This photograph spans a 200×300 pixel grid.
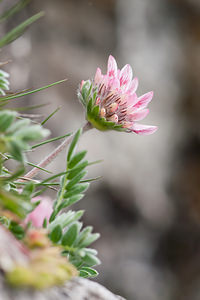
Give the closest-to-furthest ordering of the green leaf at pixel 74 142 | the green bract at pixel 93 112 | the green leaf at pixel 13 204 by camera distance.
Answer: the green leaf at pixel 13 204
the green leaf at pixel 74 142
the green bract at pixel 93 112

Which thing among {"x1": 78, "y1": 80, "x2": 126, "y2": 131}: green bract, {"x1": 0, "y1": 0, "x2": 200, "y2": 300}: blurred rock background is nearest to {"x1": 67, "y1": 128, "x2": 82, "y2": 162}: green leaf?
{"x1": 78, "y1": 80, "x2": 126, "y2": 131}: green bract

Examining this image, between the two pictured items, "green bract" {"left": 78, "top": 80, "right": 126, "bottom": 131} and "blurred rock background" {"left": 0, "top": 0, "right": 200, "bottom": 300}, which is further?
"blurred rock background" {"left": 0, "top": 0, "right": 200, "bottom": 300}

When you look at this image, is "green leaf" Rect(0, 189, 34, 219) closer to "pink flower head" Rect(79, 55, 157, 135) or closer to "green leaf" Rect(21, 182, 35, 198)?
"green leaf" Rect(21, 182, 35, 198)

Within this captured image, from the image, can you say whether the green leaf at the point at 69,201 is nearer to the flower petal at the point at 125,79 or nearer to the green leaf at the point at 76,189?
the green leaf at the point at 76,189

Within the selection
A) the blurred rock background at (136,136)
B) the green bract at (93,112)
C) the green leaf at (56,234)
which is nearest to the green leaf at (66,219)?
the green leaf at (56,234)

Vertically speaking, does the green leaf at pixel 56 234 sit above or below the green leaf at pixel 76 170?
below

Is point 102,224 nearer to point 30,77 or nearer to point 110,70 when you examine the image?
point 30,77

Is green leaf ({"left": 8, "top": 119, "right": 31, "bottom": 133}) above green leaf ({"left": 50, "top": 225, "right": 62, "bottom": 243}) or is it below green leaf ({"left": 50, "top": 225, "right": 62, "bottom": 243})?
above
